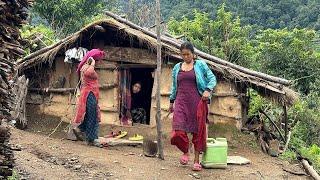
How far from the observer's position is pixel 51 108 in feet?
39.9

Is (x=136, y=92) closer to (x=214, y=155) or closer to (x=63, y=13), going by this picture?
(x=214, y=155)

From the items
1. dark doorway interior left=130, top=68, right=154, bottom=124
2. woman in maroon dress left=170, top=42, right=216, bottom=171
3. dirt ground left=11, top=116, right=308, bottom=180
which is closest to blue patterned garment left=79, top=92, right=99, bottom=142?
dirt ground left=11, top=116, right=308, bottom=180

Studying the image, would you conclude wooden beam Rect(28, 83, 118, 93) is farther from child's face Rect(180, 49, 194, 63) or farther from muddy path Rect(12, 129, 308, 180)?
child's face Rect(180, 49, 194, 63)

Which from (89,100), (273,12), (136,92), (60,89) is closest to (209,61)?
(89,100)

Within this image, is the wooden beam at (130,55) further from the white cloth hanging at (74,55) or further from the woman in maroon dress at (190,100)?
the woman in maroon dress at (190,100)

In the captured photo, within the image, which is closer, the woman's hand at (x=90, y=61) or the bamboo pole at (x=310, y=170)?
the bamboo pole at (x=310, y=170)

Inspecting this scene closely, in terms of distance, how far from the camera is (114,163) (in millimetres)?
8117

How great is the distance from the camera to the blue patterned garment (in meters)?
9.37

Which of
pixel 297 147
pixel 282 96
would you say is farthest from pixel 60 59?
pixel 297 147

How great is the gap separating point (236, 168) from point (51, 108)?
5489 mm

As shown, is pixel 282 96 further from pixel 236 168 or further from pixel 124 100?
pixel 124 100

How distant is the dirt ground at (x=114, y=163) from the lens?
738cm

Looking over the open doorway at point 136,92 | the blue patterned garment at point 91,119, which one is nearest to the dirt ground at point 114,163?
the blue patterned garment at point 91,119

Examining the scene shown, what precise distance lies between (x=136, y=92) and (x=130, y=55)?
152cm
